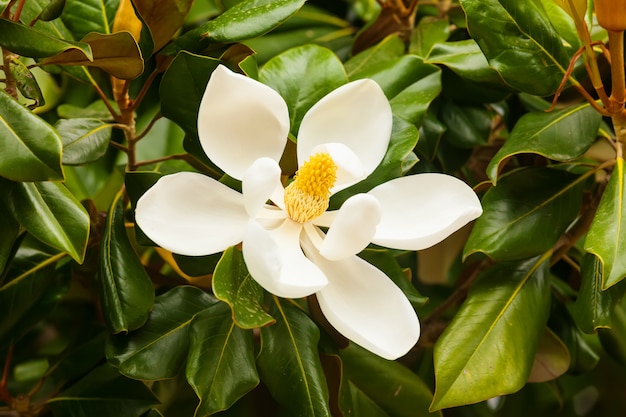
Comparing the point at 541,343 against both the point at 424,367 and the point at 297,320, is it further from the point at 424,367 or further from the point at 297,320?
the point at 297,320

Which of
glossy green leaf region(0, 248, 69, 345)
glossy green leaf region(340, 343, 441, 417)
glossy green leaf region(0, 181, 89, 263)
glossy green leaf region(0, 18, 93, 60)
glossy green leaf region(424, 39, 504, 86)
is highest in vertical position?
→ glossy green leaf region(0, 18, 93, 60)

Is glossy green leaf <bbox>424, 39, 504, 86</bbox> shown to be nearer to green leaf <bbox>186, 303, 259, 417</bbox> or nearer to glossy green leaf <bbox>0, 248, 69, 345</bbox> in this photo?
green leaf <bbox>186, 303, 259, 417</bbox>

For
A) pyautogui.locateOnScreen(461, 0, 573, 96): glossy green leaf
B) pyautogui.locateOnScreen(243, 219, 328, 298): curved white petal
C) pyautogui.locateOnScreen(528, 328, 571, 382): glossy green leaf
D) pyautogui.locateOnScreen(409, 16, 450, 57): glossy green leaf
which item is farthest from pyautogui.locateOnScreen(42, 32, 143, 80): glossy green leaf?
pyautogui.locateOnScreen(528, 328, 571, 382): glossy green leaf

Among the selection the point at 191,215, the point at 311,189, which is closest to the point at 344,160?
the point at 311,189

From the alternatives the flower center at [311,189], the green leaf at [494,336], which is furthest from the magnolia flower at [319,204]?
the green leaf at [494,336]

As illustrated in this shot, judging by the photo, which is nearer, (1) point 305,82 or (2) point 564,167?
(1) point 305,82

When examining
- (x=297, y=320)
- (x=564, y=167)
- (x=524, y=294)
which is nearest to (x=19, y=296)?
(x=297, y=320)
